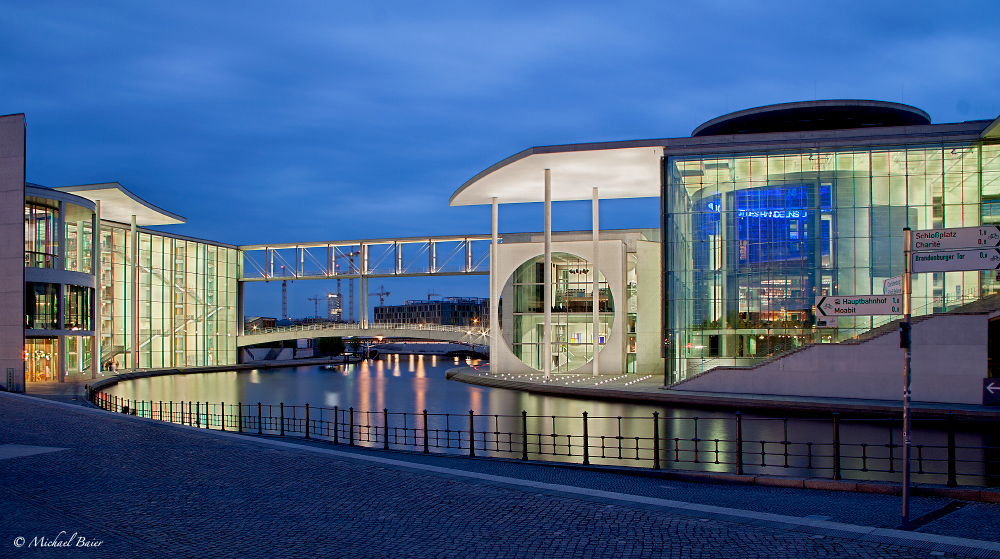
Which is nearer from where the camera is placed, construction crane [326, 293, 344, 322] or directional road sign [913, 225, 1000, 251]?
directional road sign [913, 225, 1000, 251]

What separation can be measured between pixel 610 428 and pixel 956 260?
15.0 m

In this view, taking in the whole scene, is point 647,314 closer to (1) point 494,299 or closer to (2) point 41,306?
(1) point 494,299

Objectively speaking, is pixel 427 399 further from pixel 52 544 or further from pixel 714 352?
pixel 52 544

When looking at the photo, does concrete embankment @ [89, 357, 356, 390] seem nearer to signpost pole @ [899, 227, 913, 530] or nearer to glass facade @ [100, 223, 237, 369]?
glass facade @ [100, 223, 237, 369]

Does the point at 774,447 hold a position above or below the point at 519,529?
below

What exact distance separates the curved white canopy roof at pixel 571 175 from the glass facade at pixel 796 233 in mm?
3359

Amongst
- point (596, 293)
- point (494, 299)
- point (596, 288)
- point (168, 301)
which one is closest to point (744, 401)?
point (596, 293)

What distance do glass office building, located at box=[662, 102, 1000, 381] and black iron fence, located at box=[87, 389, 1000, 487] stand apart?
23.6ft

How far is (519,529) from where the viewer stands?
306 inches

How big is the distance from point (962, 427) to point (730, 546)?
17.8 metres

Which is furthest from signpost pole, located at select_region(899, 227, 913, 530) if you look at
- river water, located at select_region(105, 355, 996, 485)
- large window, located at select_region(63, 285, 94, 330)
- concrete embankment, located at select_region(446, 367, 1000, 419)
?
large window, located at select_region(63, 285, 94, 330)

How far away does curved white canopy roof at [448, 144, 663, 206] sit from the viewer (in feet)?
113

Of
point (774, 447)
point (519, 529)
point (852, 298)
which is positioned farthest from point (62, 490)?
point (774, 447)

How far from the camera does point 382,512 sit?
8.51 metres
